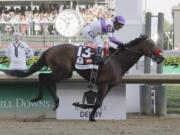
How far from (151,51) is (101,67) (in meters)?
1.09

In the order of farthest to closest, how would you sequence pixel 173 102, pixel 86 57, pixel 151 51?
pixel 173 102
pixel 151 51
pixel 86 57

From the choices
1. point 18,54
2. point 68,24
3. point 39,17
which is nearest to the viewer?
point 18,54

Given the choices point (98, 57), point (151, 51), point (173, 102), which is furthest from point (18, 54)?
point (173, 102)

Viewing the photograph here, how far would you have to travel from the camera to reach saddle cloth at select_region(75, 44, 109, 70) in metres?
10.9

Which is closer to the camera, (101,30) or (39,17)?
(101,30)

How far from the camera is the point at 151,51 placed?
11180mm

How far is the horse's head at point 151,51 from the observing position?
11.1m

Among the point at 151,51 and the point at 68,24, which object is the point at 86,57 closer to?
the point at 151,51

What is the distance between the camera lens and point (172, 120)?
11.7 m

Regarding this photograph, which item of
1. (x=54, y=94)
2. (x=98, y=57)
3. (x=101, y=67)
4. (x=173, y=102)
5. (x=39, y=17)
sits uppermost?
→ (x=39, y=17)

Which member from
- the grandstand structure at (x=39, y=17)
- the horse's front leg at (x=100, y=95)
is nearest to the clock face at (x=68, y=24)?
the grandstand structure at (x=39, y=17)

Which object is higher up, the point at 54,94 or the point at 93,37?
the point at 93,37

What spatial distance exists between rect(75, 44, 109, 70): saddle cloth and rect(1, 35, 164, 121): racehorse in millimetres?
102

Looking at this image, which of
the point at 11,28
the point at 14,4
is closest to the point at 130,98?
the point at 11,28
